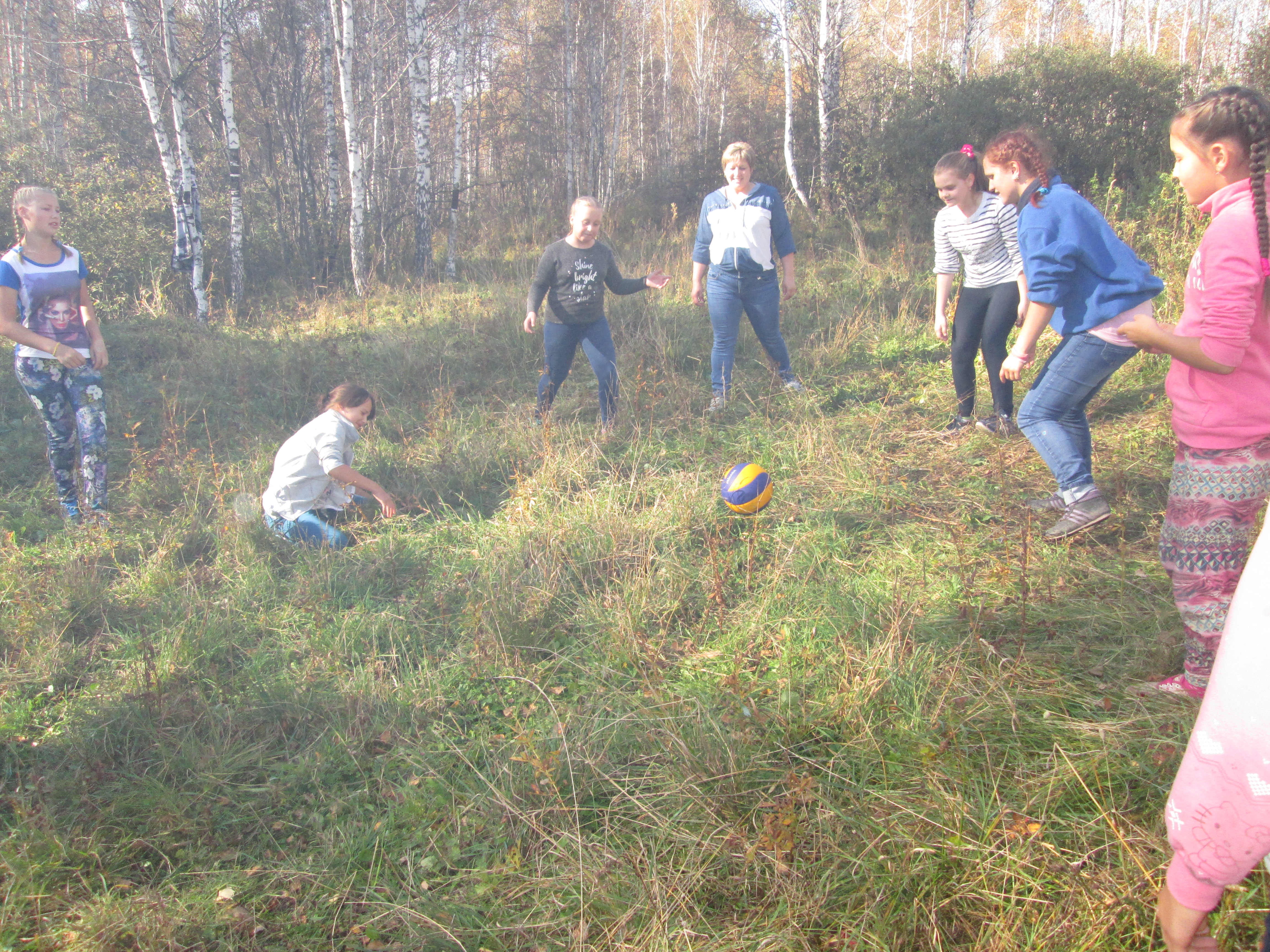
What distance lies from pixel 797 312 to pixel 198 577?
6154 millimetres

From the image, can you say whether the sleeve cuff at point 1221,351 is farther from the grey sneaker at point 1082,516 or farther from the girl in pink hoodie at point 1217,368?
the grey sneaker at point 1082,516

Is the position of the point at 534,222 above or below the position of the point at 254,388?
above

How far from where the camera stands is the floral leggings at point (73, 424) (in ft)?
15.6

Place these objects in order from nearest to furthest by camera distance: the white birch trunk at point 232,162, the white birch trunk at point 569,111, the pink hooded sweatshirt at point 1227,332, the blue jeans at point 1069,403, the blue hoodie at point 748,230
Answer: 1. the pink hooded sweatshirt at point 1227,332
2. the blue jeans at point 1069,403
3. the blue hoodie at point 748,230
4. the white birch trunk at point 232,162
5. the white birch trunk at point 569,111

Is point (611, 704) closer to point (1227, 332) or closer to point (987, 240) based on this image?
point (1227, 332)

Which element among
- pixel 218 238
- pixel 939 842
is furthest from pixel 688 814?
pixel 218 238

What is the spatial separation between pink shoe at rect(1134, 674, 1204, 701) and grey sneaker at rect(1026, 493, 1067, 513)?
1334mm

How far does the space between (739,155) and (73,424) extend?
15.7 feet

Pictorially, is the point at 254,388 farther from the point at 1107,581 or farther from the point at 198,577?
the point at 1107,581

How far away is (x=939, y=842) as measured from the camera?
201cm

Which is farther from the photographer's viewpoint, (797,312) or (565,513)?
(797,312)

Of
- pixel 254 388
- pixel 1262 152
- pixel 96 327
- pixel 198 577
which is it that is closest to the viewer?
pixel 1262 152

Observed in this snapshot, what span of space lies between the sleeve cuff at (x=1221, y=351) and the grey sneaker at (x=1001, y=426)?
8.72ft

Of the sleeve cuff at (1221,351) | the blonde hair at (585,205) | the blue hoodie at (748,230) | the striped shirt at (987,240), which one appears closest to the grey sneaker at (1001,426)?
the striped shirt at (987,240)
